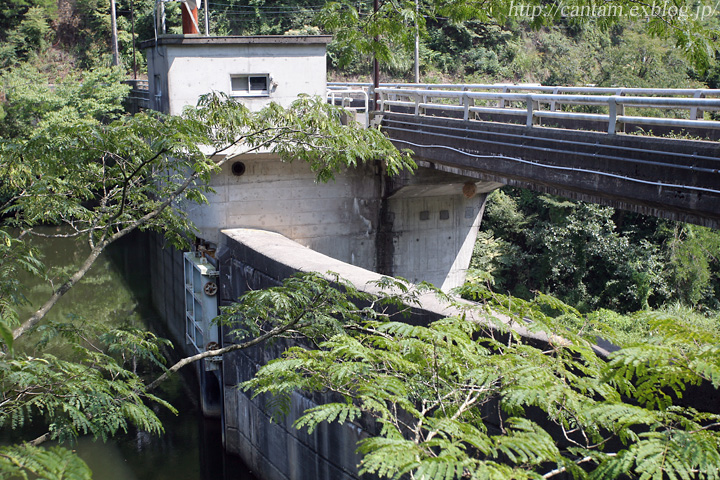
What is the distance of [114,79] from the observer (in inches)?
1180

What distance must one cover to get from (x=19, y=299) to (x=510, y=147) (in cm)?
765

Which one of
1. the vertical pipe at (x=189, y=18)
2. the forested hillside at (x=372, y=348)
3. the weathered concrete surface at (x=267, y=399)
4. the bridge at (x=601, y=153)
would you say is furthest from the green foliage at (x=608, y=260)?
the forested hillside at (x=372, y=348)

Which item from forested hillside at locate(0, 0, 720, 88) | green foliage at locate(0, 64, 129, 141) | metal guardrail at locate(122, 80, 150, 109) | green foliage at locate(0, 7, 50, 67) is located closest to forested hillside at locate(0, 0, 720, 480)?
metal guardrail at locate(122, 80, 150, 109)

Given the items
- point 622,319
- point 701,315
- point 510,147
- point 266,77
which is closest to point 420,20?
point 510,147

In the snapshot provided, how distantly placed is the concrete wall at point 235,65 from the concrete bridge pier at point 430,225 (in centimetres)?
335

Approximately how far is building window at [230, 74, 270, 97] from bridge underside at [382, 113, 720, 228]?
3.73 m

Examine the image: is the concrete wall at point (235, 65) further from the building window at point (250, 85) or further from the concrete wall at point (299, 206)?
the concrete wall at point (299, 206)

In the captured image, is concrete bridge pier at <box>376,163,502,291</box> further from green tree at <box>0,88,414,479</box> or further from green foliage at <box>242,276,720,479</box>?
green foliage at <box>242,276,720,479</box>

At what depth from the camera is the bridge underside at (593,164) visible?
7.68 m

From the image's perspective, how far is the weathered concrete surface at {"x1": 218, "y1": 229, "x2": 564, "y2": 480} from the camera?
10.4 m

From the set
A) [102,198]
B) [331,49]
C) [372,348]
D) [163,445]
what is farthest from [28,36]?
[372,348]

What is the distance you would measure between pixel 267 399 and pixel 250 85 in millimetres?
6662

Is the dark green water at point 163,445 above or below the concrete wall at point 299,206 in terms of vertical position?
below

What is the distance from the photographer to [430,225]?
60.5ft
